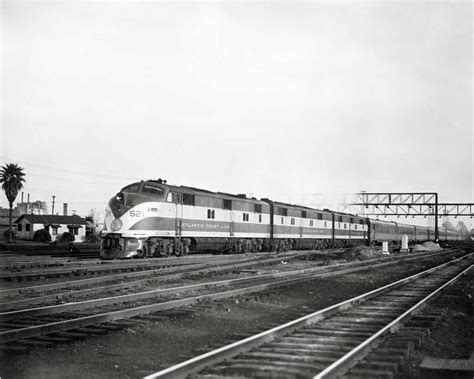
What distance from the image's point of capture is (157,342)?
28.7ft

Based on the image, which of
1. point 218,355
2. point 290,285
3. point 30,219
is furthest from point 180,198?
point 30,219

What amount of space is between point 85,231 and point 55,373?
273 ft

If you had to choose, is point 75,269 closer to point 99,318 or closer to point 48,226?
point 99,318

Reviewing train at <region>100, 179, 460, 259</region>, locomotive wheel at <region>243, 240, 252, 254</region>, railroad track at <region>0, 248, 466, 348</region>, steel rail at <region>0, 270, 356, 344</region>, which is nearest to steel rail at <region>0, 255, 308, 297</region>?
railroad track at <region>0, 248, 466, 348</region>

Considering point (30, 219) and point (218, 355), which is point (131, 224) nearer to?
point (218, 355)

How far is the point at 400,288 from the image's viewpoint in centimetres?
1781

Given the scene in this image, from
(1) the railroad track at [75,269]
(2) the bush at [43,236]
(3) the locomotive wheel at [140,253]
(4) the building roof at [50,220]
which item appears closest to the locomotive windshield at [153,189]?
(3) the locomotive wheel at [140,253]

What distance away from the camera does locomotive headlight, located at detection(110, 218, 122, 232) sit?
2541 centimetres

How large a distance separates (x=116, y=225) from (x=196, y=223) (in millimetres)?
5568

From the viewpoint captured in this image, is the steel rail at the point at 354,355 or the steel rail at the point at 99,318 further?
the steel rail at the point at 99,318

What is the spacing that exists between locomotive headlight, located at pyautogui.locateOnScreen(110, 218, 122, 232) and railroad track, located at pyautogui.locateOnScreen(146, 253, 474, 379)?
15156 mm

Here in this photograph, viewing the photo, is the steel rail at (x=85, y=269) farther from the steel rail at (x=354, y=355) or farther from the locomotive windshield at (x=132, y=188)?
the steel rail at (x=354, y=355)

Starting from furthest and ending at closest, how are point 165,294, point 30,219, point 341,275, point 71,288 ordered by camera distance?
point 30,219 → point 341,275 → point 71,288 → point 165,294

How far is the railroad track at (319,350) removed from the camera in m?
6.76
